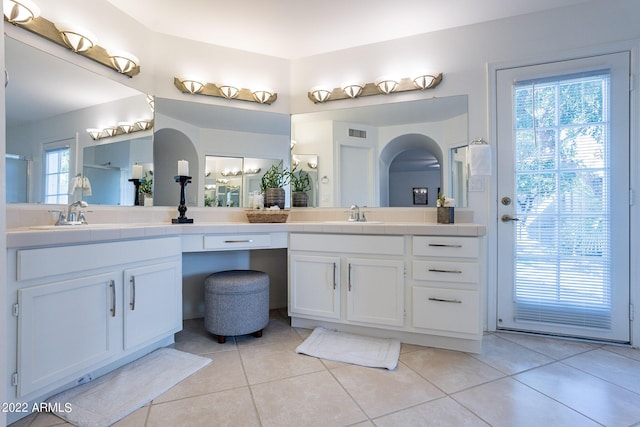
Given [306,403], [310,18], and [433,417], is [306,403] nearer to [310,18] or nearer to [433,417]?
[433,417]

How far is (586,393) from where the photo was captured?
58.5 inches

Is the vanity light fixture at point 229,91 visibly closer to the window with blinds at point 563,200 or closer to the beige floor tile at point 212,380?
the beige floor tile at point 212,380

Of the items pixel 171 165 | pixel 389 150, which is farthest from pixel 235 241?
pixel 389 150

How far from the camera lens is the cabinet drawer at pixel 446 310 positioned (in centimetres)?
187

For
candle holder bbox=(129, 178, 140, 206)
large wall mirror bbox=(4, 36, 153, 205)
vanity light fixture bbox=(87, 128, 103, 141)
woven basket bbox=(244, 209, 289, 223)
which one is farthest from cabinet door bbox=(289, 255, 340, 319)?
vanity light fixture bbox=(87, 128, 103, 141)

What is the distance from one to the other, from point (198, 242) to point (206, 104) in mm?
1240

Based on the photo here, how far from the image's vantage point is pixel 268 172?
271 centimetres

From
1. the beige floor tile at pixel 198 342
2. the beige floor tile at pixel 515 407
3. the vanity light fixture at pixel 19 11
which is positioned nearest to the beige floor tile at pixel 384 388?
the beige floor tile at pixel 515 407

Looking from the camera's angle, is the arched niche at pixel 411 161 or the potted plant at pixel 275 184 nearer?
the arched niche at pixel 411 161

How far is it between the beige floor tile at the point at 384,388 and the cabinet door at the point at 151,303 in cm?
106

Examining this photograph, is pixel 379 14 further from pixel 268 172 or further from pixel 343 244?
pixel 343 244

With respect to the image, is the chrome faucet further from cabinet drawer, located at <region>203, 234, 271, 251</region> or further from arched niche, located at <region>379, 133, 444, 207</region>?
cabinet drawer, located at <region>203, 234, 271, 251</region>

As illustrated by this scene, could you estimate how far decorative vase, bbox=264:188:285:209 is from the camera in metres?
2.65

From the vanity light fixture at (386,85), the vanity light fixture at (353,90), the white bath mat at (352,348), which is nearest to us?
the white bath mat at (352,348)
